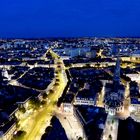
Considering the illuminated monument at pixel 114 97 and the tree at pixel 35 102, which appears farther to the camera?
the tree at pixel 35 102

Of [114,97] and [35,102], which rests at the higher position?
[114,97]

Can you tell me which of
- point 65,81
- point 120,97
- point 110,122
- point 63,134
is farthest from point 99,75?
point 63,134

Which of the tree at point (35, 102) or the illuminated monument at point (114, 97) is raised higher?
the illuminated monument at point (114, 97)

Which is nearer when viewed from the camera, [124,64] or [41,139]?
[41,139]

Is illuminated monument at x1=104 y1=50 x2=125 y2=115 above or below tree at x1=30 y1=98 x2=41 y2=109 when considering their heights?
above

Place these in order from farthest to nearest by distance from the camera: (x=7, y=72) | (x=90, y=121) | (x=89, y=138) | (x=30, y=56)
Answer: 1. (x=30, y=56)
2. (x=7, y=72)
3. (x=90, y=121)
4. (x=89, y=138)

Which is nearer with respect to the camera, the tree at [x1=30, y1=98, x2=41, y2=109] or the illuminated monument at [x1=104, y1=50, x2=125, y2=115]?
the illuminated monument at [x1=104, y1=50, x2=125, y2=115]

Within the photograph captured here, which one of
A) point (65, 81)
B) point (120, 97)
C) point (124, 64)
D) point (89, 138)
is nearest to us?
point (89, 138)

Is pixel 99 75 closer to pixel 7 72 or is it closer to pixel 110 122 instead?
pixel 7 72
